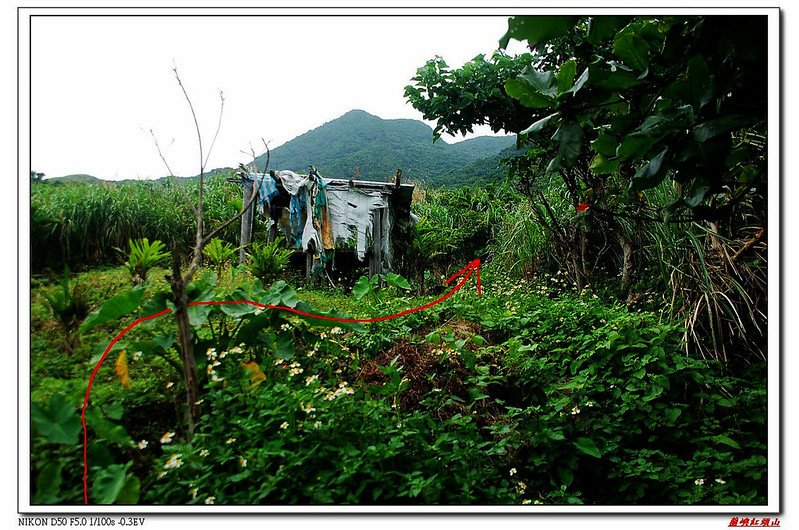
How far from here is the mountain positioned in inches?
150

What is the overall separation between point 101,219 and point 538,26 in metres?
3.16

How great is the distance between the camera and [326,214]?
16.8 feet

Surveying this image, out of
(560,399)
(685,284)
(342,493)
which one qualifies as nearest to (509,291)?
(685,284)

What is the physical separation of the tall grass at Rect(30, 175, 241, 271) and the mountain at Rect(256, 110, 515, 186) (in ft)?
3.24

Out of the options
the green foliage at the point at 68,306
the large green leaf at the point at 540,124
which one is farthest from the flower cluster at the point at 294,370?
the large green leaf at the point at 540,124

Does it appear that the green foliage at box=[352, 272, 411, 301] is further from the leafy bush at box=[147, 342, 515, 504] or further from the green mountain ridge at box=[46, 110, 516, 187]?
the leafy bush at box=[147, 342, 515, 504]

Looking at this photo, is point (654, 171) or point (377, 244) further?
point (377, 244)

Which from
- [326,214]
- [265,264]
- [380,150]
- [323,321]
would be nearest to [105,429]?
[323,321]

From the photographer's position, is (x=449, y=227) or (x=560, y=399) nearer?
(x=560, y=399)

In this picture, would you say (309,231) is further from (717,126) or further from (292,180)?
(717,126)
